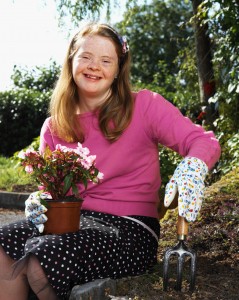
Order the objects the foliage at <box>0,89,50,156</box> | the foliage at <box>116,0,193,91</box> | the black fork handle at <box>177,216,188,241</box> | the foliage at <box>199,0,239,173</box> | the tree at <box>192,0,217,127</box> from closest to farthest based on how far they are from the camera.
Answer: the black fork handle at <box>177,216,188,241</box> < the foliage at <box>199,0,239,173</box> < the tree at <box>192,0,217,127</box> < the foliage at <box>0,89,50,156</box> < the foliage at <box>116,0,193,91</box>

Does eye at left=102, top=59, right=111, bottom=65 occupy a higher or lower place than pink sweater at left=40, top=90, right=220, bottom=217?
higher

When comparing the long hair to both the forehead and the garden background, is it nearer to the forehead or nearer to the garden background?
the forehead

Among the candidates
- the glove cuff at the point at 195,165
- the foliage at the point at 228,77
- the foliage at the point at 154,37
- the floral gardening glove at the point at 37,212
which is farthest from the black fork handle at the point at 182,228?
the foliage at the point at 154,37

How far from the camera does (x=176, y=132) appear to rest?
288 centimetres

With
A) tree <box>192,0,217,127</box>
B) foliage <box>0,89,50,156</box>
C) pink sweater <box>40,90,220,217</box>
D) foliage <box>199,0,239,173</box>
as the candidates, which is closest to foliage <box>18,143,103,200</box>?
pink sweater <box>40,90,220,217</box>

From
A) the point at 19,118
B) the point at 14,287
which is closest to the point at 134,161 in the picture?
the point at 14,287

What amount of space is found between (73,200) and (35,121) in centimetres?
1000

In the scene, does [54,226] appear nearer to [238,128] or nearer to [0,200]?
[238,128]

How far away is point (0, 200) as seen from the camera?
296 inches

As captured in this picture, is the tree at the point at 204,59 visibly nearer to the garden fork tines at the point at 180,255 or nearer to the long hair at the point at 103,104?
the long hair at the point at 103,104


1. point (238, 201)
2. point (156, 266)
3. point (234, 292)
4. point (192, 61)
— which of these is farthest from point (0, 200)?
point (234, 292)

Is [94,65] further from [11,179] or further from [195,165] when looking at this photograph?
[11,179]

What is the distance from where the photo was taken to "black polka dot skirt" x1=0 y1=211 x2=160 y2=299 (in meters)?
2.43

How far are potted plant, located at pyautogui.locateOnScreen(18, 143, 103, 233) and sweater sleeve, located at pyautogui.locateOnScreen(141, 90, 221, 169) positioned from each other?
426mm
